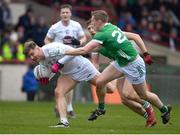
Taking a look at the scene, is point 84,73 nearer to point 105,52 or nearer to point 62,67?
point 105,52

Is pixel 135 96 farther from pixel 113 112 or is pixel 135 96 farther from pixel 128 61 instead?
pixel 113 112

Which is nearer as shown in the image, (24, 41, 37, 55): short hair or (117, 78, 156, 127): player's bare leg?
(24, 41, 37, 55): short hair

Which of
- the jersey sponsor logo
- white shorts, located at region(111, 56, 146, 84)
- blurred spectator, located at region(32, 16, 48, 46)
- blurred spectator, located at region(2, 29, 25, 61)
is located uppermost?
the jersey sponsor logo

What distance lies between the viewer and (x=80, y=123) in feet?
66.2

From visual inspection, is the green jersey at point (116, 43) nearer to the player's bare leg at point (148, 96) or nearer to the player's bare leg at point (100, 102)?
the player's bare leg at point (148, 96)

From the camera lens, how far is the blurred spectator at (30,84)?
32688 millimetres

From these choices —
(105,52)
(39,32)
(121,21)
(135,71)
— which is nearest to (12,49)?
(39,32)

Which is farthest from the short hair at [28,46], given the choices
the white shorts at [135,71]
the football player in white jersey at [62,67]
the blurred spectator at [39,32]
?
the blurred spectator at [39,32]

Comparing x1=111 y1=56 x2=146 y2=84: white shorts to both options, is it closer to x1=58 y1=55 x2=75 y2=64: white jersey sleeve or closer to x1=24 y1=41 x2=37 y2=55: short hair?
x1=58 y1=55 x2=75 y2=64: white jersey sleeve

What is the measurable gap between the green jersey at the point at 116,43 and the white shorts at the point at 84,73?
33.0 inches

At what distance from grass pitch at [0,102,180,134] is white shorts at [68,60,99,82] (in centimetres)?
95

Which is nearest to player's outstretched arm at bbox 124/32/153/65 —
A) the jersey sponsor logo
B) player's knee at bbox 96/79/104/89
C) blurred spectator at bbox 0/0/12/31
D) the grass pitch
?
the jersey sponsor logo

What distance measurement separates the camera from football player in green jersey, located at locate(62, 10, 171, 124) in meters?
18.4

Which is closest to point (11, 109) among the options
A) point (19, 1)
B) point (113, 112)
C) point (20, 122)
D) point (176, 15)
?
point (113, 112)
